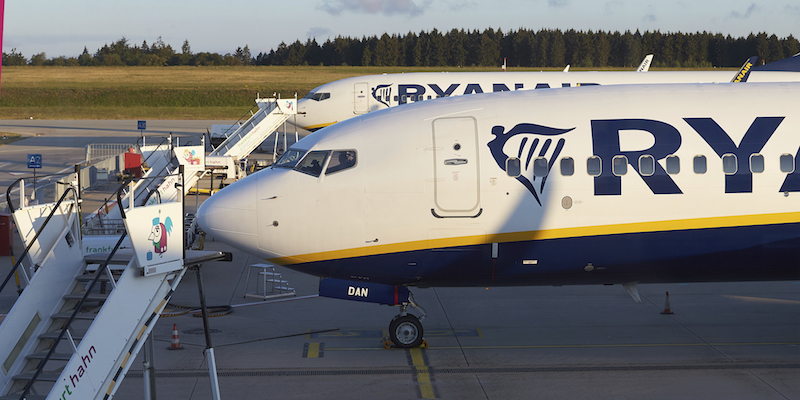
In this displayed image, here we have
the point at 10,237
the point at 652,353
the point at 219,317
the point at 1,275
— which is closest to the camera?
the point at 652,353

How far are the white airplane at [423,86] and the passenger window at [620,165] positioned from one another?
1068 inches

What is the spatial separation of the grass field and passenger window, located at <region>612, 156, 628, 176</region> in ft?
261

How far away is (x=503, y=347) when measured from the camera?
1448 cm

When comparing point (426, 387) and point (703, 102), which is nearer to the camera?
point (426, 387)

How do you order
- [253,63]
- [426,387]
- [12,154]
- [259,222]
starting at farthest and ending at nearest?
[253,63] → [12,154] → [259,222] → [426,387]

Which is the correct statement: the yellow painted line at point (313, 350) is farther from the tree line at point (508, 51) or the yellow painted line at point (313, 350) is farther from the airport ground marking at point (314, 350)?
the tree line at point (508, 51)

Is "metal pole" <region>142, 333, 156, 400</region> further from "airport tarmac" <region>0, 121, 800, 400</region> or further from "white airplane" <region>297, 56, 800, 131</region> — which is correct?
"white airplane" <region>297, 56, 800, 131</region>

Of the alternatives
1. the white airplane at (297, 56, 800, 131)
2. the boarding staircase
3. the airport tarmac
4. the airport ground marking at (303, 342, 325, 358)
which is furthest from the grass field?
the airport ground marking at (303, 342, 325, 358)

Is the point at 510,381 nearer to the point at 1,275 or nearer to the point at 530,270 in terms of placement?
the point at 530,270

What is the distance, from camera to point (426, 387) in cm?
1236

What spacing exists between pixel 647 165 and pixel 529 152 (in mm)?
2122

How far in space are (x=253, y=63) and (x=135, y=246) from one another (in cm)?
17078

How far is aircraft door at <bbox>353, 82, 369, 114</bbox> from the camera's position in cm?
4131

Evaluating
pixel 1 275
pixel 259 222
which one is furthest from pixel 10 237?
pixel 259 222
